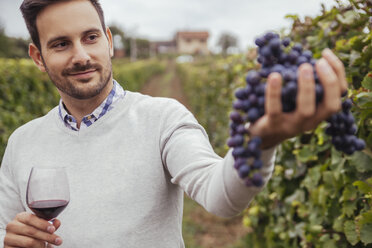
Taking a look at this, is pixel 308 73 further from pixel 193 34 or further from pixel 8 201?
pixel 193 34

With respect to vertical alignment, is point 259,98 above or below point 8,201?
above

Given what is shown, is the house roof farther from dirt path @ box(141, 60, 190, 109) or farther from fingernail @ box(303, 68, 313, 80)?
fingernail @ box(303, 68, 313, 80)

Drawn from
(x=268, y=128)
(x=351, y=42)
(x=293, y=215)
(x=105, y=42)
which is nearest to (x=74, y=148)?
(x=105, y=42)

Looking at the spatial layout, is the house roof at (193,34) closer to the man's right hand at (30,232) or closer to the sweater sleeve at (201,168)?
the sweater sleeve at (201,168)

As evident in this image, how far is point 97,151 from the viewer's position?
1.72m

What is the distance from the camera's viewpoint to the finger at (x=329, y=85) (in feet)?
2.53

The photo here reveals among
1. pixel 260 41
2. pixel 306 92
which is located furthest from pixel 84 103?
pixel 306 92

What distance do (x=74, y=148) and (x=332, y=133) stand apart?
129cm

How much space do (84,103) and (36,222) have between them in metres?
0.66

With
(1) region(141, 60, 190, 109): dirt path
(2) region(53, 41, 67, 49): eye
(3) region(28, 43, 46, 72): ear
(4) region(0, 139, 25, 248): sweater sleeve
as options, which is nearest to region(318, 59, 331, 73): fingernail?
(2) region(53, 41, 67, 49): eye

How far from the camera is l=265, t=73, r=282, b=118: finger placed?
→ 76cm

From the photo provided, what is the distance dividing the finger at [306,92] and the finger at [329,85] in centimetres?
3

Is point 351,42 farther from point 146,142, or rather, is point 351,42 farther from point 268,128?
point 268,128

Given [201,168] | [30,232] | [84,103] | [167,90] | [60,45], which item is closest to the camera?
[201,168]
